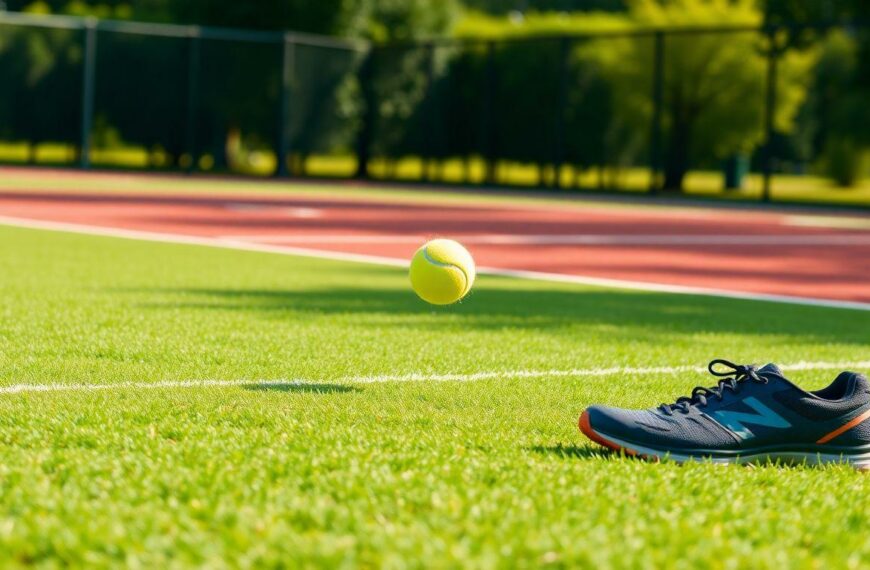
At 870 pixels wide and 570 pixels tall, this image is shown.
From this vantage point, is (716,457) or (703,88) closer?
(716,457)

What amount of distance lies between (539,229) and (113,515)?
13.7 metres

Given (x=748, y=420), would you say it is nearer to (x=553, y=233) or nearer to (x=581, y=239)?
(x=581, y=239)

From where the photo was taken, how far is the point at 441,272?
16.9 ft

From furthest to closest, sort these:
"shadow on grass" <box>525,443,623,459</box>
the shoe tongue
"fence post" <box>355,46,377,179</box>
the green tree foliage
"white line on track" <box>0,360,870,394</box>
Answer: "fence post" <box>355,46,377,179</box> < the green tree foliage < "white line on track" <box>0,360,870,394</box> < the shoe tongue < "shadow on grass" <box>525,443,623,459</box>

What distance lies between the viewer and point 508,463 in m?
3.42

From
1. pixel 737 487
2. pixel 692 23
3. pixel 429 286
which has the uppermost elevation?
pixel 692 23

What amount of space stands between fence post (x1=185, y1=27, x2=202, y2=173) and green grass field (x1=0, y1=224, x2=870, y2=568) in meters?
25.1

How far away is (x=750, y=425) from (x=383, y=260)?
7571mm

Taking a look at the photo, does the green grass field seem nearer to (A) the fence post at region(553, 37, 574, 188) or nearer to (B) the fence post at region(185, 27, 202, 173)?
(A) the fence post at region(553, 37, 574, 188)

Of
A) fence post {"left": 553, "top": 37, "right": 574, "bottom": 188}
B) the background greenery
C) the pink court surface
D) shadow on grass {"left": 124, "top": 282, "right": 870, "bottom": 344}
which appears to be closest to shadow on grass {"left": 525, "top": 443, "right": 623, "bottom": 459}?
shadow on grass {"left": 124, "top": 282, "right": 870, "bottom": 344}

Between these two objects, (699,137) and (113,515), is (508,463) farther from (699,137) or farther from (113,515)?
(699,137)

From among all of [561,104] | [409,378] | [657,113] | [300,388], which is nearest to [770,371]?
[409,378]

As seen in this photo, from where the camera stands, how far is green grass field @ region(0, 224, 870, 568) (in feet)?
8.63

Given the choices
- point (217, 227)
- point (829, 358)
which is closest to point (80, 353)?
point (829, 358)
